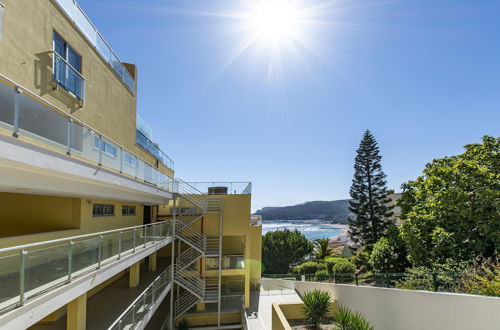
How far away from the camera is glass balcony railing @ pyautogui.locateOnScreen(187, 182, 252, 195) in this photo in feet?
47.0

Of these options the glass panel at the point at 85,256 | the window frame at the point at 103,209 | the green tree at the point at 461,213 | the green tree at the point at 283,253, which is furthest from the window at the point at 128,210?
the green tree at the point at 283,253

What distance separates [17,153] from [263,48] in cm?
952

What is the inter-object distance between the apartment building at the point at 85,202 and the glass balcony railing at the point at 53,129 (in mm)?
21

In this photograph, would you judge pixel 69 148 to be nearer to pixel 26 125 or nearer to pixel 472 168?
pixel 26 125

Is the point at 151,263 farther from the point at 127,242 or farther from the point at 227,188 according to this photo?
the point at 127,242

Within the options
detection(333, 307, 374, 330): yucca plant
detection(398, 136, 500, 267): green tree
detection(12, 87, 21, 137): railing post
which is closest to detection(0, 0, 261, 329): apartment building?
detection(12, 87, 21, 137): railing post

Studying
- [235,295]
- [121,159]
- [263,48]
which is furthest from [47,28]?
[235,295]

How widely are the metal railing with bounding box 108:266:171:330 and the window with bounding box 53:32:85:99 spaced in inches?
255

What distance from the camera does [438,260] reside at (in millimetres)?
11414

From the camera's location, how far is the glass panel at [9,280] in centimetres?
326

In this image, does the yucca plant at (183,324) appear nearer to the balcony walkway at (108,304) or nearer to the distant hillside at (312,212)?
the balcony walkway at (108,304)

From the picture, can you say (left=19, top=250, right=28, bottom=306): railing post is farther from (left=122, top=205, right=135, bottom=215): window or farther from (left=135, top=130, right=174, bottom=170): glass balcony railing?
(left=135, top=130, right=174, bottom=170): glass balcony railing

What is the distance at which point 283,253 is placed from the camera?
2978 cm

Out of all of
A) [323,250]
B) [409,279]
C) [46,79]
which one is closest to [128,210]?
[46,79]
